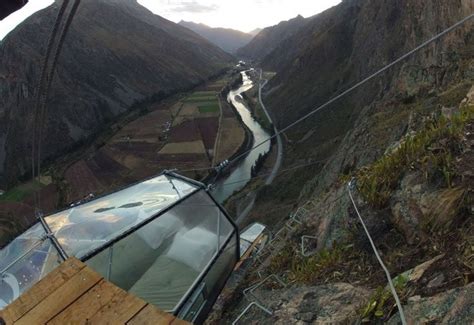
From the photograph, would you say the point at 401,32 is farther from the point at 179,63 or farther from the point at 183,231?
the point at 179,63

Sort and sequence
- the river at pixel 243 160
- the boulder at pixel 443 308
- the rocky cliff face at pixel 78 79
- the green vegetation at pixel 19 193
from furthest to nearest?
the rocky cliff face at pixel 78 79 < the green vegetation at pixel 19 193 < the river at pixel 243 160 < the boulder at pixel 443 308

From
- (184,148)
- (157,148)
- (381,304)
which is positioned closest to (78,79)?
(157,148)

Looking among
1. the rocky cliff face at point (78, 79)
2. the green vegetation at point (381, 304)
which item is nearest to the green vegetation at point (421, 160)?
the green vegetation at point (381, 304)

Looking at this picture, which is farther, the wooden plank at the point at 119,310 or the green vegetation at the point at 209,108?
the green vegetation at the point at 209,108

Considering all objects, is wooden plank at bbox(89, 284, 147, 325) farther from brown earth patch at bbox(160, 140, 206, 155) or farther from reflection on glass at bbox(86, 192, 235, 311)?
brown earth patch at bbox(160, 140, 206, 155)

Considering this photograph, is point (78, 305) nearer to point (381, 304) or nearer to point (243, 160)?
point (381, 304)

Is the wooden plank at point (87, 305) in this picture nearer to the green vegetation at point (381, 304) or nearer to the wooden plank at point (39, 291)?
the wooden plank at point (39, 291)

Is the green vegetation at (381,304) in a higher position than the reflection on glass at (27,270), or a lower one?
lower
